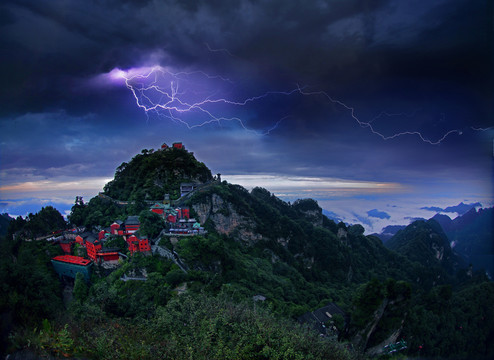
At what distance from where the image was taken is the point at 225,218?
3097 cm

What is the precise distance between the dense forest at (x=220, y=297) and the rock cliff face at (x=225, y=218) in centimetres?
14

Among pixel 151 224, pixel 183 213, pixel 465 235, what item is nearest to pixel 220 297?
pixel 151 224

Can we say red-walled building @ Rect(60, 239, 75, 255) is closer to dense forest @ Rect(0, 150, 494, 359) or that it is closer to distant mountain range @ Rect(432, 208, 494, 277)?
dense forest @ Rect(0, 150, 494, 359)

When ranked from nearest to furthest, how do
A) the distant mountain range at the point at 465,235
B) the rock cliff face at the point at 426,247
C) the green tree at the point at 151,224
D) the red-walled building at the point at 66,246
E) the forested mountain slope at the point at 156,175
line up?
the green tree at the point at 151,224 < the red-walled building at the point at 66,246 < the forested mountain slope at the point at 156,175 < the distant mountain range at the point at 465,235 < the rock cliff face at the point at 426,247

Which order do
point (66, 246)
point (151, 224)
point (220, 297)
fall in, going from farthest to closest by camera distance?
point (66, 246), point (151, 224), point (220, 297)

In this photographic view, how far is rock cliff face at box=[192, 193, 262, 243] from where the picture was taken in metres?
28.6

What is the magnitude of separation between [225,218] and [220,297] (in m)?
18.6

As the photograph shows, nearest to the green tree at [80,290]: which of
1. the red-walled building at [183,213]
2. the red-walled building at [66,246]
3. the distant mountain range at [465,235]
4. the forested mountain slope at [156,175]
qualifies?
the red-walled building at [66,246]

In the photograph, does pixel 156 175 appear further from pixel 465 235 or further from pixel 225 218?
pixel 465 235

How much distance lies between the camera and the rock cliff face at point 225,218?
28598mm

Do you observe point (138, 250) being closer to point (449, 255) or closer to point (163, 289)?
point (163, 289)

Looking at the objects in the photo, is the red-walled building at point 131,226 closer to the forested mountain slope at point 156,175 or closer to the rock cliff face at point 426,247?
the forested mountain slope at point 156,175

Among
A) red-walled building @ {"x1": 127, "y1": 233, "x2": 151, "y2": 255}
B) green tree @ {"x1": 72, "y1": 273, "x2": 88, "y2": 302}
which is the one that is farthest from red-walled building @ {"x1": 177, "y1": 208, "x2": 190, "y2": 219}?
green tree @ {"x1": 72, "y1": 273, "x2": 88, "y2": 302}

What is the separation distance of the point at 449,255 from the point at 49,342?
89.8 metres
